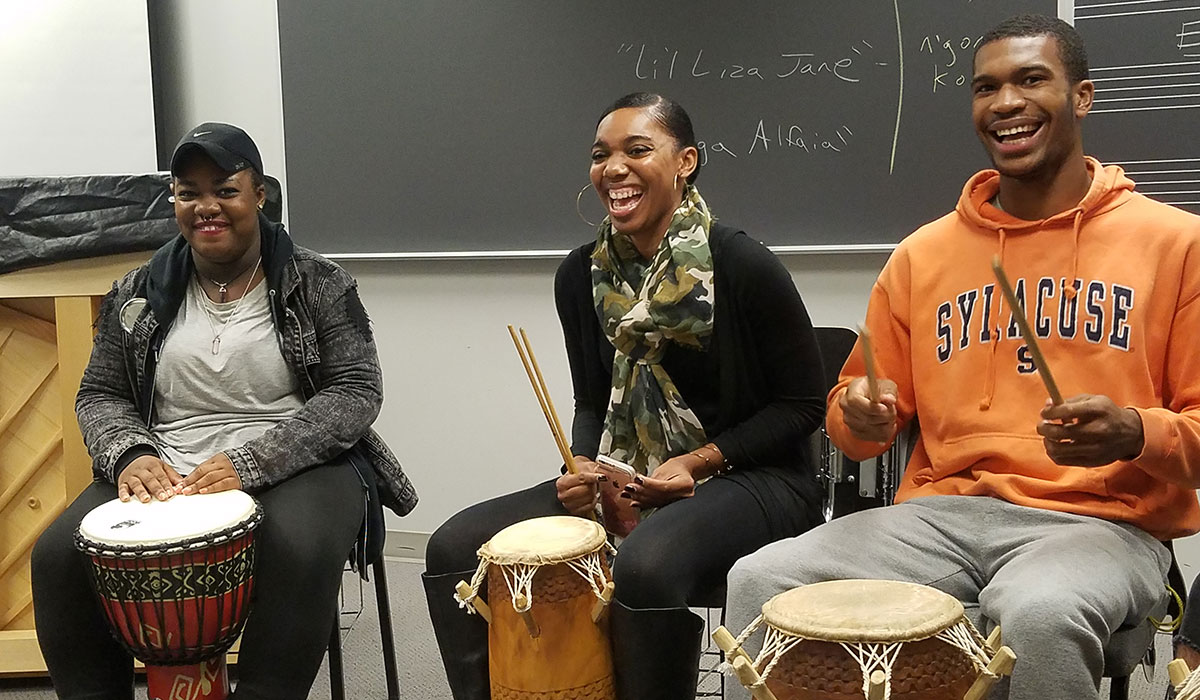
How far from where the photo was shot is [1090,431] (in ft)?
5.14

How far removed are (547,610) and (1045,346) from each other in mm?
901

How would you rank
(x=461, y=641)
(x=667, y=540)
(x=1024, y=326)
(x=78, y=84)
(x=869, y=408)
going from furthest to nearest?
(x=78, y=84) < (x=461, y=641) < (x=667, y=540) < (x=869, y=408) < (x=1024, y=326)

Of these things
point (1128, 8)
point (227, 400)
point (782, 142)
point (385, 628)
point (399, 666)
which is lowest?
point (399, 666)

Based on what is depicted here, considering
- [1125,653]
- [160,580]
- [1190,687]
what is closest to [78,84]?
[160,580]

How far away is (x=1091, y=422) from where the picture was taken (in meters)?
1.57

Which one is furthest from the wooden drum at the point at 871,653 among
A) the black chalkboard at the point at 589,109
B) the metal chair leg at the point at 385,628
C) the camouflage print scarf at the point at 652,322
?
the black chalkboard at the point at 589,109

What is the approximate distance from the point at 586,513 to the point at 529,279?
132 cm

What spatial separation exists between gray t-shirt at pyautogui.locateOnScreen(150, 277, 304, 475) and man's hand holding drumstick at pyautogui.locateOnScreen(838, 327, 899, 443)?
116 centimetres

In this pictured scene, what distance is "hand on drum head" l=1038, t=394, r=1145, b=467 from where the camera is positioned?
156 cm

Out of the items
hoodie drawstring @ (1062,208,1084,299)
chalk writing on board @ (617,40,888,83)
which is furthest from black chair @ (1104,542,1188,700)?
→ chalk writing on board @ (617,40,888,83)

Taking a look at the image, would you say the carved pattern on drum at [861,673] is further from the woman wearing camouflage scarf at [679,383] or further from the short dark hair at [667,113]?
the short dark hair at [667,113]

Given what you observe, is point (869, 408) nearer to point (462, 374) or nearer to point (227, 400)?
point (227, 400)

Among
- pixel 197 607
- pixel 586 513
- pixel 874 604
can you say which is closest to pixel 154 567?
pixel 197 607

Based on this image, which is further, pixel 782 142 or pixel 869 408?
pixel 782 142
